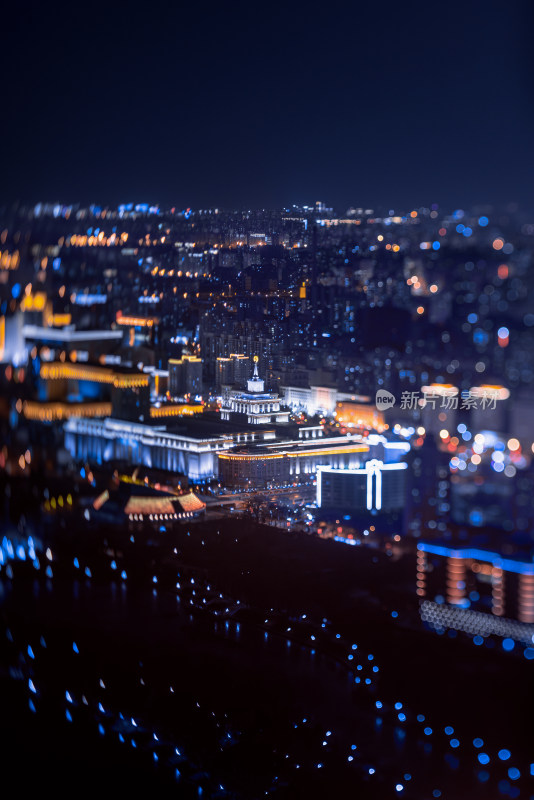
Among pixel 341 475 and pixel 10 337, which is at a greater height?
pixel 10 337

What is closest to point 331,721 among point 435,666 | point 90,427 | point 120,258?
point 435,666

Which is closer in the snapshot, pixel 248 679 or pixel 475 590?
pixel 248 679

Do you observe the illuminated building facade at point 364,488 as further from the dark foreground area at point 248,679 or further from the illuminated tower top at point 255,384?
the illuminated tower top at point 255,384

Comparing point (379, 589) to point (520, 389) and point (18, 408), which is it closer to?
point (520, 389)

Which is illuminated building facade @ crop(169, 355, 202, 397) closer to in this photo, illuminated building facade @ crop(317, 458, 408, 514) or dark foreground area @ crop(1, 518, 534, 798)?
dark foreground area @ crop(1, 518, 534, 798)

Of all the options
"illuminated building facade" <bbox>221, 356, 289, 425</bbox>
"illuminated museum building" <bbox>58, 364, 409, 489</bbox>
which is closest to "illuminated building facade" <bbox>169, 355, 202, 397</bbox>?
"illuminated museum building" <bbox>58, 364, 409, 489</bbox>

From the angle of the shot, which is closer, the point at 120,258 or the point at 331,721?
the point at 331,721

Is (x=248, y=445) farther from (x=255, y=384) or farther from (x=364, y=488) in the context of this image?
(x=364, y=488)

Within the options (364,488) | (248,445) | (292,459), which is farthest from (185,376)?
(364,488)
